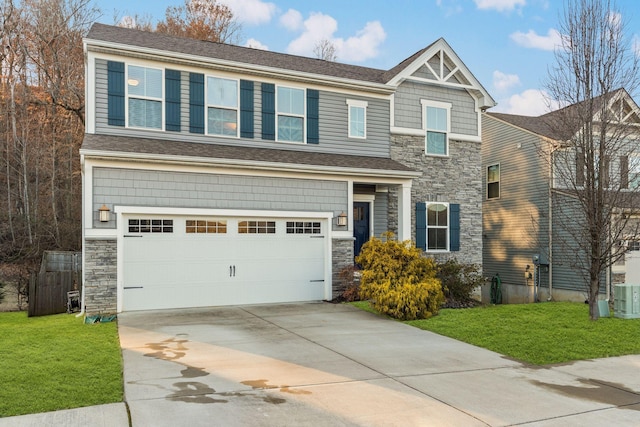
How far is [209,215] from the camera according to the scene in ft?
39.8

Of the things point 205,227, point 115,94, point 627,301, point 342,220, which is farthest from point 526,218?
point 115,94

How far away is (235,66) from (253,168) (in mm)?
2997

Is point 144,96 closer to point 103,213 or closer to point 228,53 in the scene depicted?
point 228,53

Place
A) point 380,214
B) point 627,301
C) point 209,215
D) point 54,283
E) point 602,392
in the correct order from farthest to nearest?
point 380,214 < point 209,215 < point 54,283 < point 627,301 < point 602,392

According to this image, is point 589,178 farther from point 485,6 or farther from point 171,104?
point 485,6

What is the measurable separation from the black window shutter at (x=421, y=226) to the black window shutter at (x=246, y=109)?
578cm

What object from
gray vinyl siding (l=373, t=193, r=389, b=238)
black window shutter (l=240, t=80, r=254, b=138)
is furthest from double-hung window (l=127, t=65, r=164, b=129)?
gray vinyl siding (l=373, t=193, r=389, b=238)

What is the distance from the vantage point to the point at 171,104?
12906 millimetres

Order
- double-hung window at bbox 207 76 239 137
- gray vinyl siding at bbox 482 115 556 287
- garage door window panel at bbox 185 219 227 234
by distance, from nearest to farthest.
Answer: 1. garage door window panel at bbox 185 219 227 234
2. double-hung window at bbox 207 76 239 137
3. gray vinyl siding at bbox 482 115 556 287

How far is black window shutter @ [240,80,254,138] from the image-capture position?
45.0ft

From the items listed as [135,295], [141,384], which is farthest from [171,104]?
[141,384]

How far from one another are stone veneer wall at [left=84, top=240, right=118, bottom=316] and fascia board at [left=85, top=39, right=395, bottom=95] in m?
4.71

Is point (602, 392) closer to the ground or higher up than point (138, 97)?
closer to the ground

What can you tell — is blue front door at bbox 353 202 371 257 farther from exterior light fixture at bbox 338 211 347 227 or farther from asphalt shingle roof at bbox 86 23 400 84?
asphalt shingle roof at bbox 86 23 400 84
